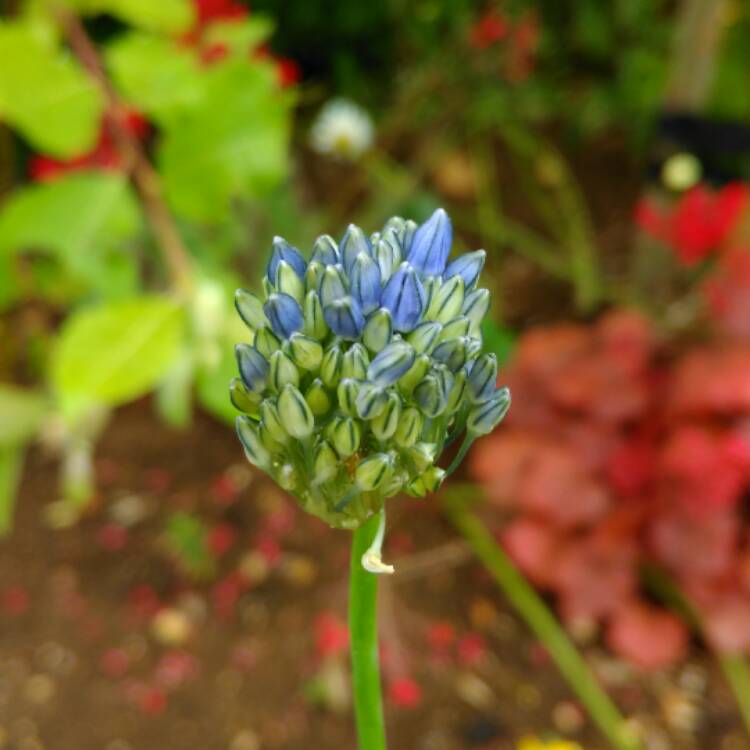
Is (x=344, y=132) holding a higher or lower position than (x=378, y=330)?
lower

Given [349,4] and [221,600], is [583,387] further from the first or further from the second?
[349,4]

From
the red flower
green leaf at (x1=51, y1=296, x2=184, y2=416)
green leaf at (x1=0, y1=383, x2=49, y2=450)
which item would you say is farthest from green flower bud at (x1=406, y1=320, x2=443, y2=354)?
the red flower

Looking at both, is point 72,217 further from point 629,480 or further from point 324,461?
point 629,480

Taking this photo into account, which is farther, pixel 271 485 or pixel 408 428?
pixel 271 485

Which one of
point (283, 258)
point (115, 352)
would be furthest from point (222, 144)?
point (283, 258)

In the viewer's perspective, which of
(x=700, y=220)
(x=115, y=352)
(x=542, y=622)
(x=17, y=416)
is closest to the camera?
(x=115, y=352)

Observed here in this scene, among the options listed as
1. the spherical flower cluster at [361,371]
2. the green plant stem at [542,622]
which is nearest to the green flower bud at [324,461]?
the spherical flower cluster at [361,371]
